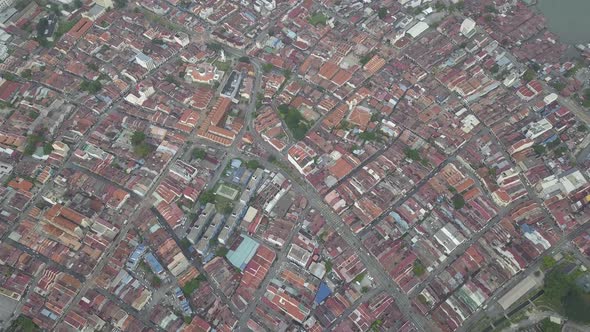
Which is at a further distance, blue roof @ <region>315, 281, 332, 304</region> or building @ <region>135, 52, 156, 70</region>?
building @ <region>135, 52, 156, 70</region>

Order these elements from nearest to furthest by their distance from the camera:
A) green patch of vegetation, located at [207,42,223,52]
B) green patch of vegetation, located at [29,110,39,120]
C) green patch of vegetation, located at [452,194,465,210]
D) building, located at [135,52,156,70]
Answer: green patch of vegetation, located at [452,194,465,210] → green patch of vegetation, located at [29,110,39,120] → building, located at [135,52,156,70] → green patch of vegetation, located at [207,42,223,52]

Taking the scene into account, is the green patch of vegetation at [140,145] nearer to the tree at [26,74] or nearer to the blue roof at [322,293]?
the tree at [26,74]

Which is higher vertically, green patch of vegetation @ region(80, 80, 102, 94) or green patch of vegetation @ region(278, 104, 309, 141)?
green patch of vegetation @ region(80, 80, 102, 94)

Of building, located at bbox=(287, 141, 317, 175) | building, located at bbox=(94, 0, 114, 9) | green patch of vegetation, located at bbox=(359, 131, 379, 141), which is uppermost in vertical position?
building, located at bbox=(94, 0, 114, 9)

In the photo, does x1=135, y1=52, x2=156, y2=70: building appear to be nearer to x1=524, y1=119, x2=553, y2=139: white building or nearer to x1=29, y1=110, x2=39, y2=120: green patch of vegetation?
x1=29, y1=110, x2=39, y2=120: green patch of vegetation

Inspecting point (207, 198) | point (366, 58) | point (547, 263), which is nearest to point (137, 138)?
point (207, 198)

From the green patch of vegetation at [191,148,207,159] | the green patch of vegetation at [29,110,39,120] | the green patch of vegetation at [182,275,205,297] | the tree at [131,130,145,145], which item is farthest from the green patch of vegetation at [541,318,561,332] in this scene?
the green patch of vegetation at [29,110,39,120]
